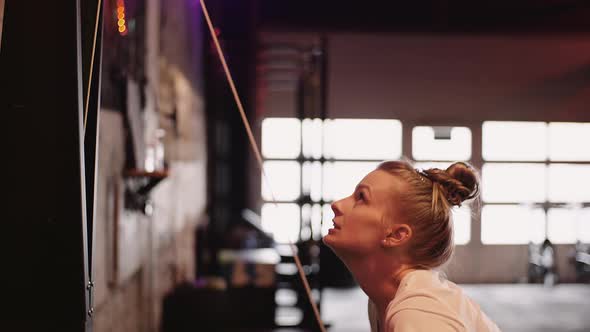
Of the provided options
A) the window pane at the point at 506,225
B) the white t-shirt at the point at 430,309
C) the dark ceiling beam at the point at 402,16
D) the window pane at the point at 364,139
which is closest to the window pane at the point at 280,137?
the window pane at the point at 364,139

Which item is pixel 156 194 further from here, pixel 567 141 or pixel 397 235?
pixel 567 141

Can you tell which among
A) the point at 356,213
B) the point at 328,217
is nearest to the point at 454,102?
the point at 328,217

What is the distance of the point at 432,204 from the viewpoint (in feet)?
4.94

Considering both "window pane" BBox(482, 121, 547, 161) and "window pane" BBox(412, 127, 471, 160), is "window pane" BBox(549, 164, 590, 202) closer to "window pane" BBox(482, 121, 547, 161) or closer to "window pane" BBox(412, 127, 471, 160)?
"window pane" BBox(482, 121, 547, 161)

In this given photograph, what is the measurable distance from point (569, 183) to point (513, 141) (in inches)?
43.0

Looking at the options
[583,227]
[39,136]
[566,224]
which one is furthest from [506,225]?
[39,136]

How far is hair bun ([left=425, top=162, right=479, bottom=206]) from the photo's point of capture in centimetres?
152

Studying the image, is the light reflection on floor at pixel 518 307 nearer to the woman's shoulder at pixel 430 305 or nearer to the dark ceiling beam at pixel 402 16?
the dark ceiling beam at pixel 402 16

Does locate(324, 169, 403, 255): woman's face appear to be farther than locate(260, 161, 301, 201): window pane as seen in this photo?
No

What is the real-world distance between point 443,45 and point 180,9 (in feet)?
18.6

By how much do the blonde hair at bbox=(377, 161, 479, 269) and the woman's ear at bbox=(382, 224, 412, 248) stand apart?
2 cm

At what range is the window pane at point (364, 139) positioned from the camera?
10320 millimetres

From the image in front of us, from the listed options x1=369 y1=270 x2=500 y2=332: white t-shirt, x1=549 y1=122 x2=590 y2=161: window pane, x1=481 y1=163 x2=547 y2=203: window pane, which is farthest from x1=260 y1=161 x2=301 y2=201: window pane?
x1=369 y1=270 x2=500 y2=332: white t-shirt

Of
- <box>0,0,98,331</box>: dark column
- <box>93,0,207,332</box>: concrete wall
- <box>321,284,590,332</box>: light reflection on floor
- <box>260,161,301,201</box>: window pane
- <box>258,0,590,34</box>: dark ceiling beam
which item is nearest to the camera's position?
<box>0,0,98,331</box>: dark column
